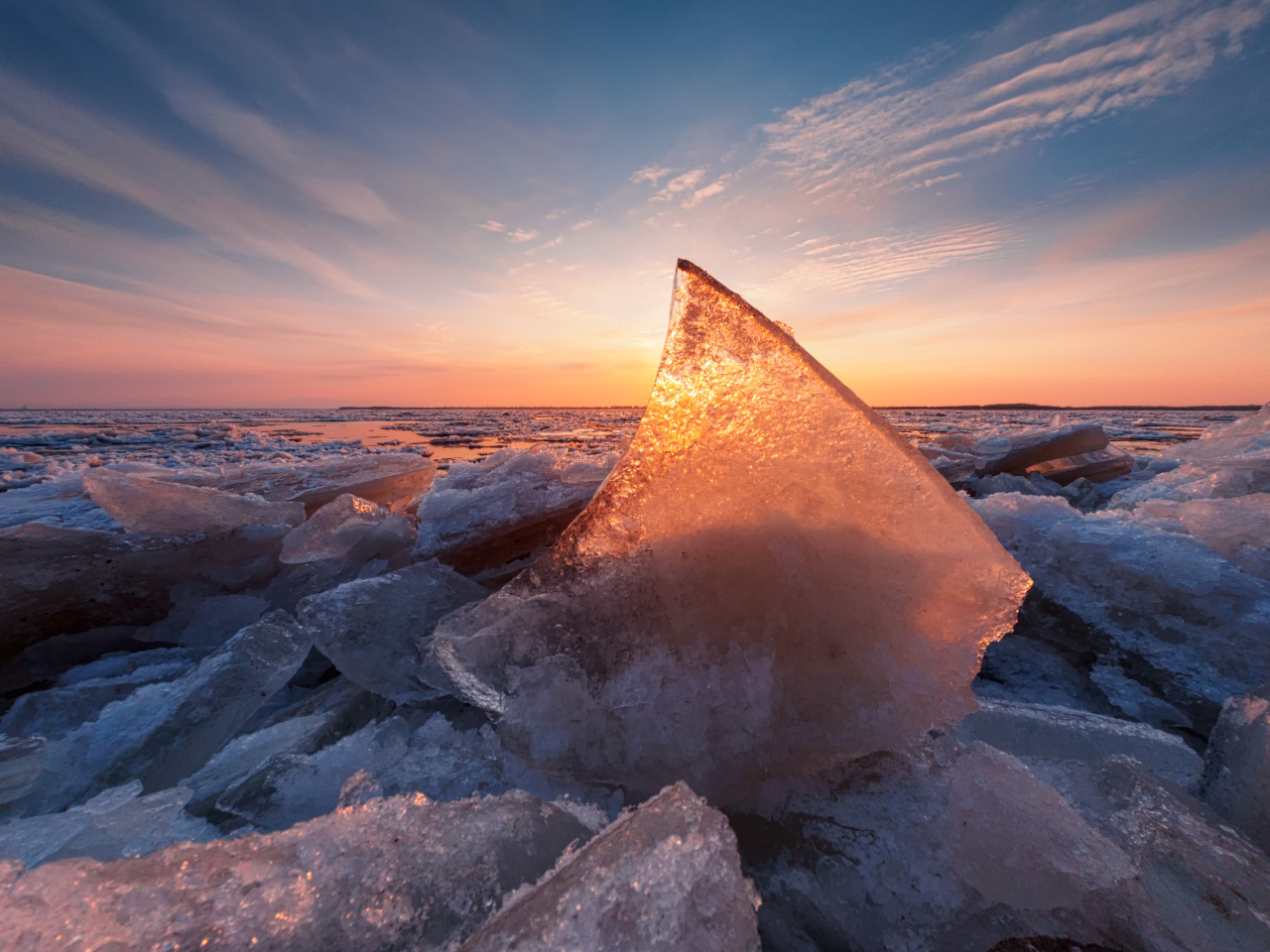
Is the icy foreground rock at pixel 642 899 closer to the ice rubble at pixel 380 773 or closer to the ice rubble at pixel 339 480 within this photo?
the ice rubble at pixel 380 773

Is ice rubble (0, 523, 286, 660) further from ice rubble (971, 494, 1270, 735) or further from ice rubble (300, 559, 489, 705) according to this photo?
ice rubble (971, 494, 1270, 735)

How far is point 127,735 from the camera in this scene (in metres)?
1.24

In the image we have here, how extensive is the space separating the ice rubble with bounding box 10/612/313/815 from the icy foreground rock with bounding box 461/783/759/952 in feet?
3.73

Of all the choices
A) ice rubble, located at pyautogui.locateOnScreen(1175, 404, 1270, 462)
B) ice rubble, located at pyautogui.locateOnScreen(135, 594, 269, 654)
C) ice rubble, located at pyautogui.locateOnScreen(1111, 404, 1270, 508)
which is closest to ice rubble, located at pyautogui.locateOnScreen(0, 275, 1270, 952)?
ice rubble, located at pyautogui.locateOnScreen(135, 594, 269, 654)

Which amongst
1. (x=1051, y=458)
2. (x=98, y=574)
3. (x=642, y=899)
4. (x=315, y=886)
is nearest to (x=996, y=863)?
(x=642, y=899)

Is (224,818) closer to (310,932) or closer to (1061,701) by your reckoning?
(310,932)

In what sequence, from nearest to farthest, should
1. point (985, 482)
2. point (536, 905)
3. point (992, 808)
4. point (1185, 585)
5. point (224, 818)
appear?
1. point (536, 905)
2. point (992, 808)
3. point (224, 818)
4. point (1185, 585)
5. point (985, 482)

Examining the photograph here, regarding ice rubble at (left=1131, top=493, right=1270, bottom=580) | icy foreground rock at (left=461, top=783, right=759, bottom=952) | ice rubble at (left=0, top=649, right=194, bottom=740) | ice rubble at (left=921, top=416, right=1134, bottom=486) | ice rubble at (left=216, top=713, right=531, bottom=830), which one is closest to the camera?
icy foreground rock at (left=461, top=783, right=759, bottom=952)

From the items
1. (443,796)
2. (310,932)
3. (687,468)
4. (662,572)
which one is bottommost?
(443,796)

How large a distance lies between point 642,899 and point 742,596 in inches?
22.8

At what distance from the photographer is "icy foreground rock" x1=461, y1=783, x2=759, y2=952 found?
53 centimetres

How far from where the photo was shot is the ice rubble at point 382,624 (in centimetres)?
135

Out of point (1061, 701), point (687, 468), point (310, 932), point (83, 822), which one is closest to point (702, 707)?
point (687, 468)

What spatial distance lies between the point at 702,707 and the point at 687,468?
19.1 inches
